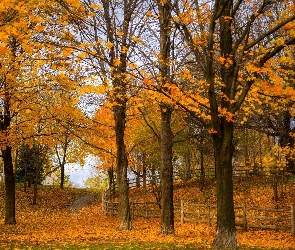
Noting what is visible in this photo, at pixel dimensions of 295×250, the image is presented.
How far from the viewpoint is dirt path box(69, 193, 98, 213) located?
3250 centimetres

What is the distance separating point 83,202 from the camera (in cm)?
3566

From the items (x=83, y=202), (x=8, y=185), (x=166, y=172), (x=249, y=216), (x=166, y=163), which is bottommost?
(x=83, y=202)

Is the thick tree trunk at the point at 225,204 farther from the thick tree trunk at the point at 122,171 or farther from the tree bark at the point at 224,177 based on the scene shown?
the thick tree trunk at the point at 122,171

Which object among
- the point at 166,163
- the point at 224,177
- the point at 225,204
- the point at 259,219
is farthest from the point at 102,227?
the point at 224,177

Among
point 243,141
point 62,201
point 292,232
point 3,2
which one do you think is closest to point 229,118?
point 3,2

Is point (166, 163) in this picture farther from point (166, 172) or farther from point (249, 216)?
point (249, 216)

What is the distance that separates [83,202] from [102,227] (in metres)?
18.1

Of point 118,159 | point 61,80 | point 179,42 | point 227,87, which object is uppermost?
point 179,42

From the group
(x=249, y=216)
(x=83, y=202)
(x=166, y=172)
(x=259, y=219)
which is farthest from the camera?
(x=83, y=202)

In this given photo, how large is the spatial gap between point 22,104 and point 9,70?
8.87ft

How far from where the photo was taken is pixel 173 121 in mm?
25484

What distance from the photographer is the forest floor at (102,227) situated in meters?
11.3

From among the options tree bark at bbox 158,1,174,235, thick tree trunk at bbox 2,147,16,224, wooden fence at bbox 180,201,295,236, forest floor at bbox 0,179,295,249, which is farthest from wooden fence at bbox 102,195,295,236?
thick tree trunk at bbox 2,147,16,224

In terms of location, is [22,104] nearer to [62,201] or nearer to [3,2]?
[3,2]
